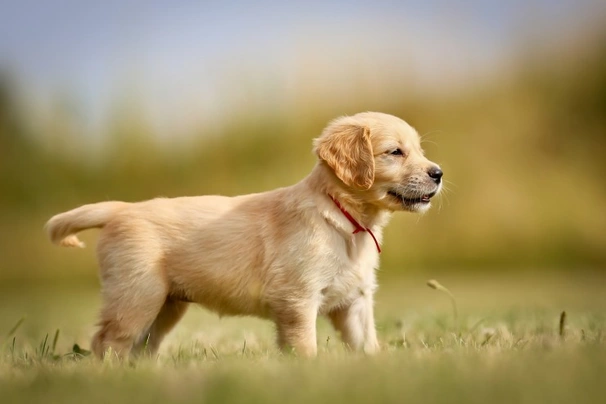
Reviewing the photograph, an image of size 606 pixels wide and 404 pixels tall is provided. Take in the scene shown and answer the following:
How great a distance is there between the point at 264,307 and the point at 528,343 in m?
1.23

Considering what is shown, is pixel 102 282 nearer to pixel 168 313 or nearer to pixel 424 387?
pixel 168 313

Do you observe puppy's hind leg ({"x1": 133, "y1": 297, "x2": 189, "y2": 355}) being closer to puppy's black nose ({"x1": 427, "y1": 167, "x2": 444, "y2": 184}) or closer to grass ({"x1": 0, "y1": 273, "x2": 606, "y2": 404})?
grass ({"x1": 0, "y1": 273, "x2": 606, "y2": 404})

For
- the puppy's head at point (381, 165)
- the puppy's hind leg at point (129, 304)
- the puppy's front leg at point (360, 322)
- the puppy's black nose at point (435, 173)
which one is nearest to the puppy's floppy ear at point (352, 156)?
the puppy's head at point (381, 165)

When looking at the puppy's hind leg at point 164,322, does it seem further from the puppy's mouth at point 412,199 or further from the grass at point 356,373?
the puppy's mouth at point 412,199

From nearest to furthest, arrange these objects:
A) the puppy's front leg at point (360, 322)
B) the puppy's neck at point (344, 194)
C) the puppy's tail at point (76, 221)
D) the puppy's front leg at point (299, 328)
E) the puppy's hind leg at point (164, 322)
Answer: the puppy's front leg at point (299, 328) < the puppy's neck at point (344, 194) < the puppy's front leg at point (360, 322) < the puppy's tail at point (76, 221) < the puppy's hind leg at point (164, 322)

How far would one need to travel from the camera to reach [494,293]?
323 inches

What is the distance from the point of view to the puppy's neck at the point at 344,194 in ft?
12.6

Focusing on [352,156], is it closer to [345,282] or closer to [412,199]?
[412,199]

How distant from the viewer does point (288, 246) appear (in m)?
3.75

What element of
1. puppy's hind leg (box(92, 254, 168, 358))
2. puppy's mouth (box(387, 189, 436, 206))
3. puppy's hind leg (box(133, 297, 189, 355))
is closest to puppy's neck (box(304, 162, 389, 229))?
puppy's mouth (box(387, 189, 436, 206))

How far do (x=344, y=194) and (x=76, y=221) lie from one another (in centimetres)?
140

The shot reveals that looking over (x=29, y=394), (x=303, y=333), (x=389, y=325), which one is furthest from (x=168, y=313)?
(x=29, y=394)

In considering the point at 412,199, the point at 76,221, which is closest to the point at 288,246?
the point at 412,199

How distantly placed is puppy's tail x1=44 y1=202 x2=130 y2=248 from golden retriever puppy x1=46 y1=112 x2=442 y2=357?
1 cm
